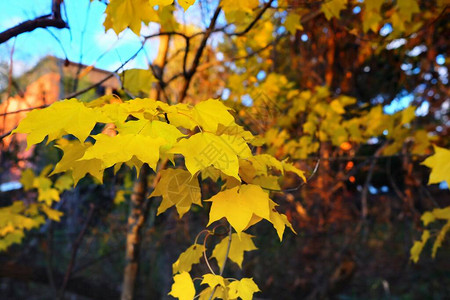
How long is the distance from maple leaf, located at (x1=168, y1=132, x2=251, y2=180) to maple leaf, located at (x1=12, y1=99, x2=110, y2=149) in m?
0.21

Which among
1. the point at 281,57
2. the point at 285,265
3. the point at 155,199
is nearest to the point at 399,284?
the point at 285,265

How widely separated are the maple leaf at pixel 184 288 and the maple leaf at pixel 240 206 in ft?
0.74

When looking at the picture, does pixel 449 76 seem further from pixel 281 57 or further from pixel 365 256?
pixel 365 256

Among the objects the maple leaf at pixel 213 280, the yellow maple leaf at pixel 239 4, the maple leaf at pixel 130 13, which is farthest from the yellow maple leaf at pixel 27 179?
the maple leaf at pixel 213 280

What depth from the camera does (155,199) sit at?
2486mm

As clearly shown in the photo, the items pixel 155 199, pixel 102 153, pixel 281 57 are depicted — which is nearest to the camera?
pixel 102 153

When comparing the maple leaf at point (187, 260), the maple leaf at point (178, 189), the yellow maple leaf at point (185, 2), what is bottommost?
the maple leaf at point (187, 260)

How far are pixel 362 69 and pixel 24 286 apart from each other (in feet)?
18.5

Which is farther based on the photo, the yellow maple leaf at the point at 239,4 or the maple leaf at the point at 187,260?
the yellow maple leaf at the point at 239,4

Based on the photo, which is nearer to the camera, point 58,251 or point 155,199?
point 155,199

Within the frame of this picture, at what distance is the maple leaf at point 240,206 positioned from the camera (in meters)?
0.92

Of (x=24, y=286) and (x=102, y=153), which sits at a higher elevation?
(x=24, y=286)

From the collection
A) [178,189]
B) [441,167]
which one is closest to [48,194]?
[178,189]

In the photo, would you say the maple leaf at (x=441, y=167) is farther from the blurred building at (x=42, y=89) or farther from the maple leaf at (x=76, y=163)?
the blurred building at (x=42, y=89)
